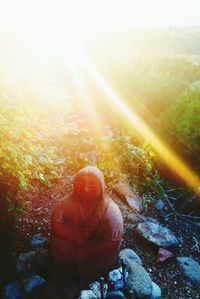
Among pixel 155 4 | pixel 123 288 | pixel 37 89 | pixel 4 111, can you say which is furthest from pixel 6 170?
pixel 155 4

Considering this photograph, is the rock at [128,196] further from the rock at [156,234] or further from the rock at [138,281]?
the rock at [138,281]

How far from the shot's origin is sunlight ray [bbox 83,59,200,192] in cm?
742

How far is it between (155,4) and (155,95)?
852 inches

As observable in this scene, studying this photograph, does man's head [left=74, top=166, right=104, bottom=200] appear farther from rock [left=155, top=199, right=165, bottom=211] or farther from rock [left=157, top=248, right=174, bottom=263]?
rock [left=155, top=199, right=165, bottom=211]

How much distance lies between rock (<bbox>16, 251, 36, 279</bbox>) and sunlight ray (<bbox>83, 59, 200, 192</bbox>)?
153 inches

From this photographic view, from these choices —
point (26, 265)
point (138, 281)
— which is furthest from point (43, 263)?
point (138, 281)

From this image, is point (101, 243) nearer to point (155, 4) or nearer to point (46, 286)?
point (46, 286)

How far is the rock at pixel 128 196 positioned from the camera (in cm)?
577

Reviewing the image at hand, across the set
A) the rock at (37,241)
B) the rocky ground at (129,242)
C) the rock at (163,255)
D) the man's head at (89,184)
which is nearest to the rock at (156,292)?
the rocky ground at (129,242)

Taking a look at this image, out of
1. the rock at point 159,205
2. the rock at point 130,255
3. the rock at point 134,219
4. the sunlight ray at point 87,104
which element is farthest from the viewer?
the sunlight ray at point 87,104

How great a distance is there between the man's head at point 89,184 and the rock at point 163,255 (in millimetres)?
2246

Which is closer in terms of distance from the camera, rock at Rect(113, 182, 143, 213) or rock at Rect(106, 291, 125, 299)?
rock at Rect(106, 291, 125, 299)

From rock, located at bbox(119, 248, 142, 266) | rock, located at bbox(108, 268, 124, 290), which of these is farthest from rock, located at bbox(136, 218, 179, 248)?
rock, located at bbox(108, 268, 124, 290)

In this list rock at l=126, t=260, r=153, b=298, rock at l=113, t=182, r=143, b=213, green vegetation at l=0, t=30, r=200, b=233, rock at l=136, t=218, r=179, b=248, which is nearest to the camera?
green vegetation at l=0, t=30, r=200, b=233
